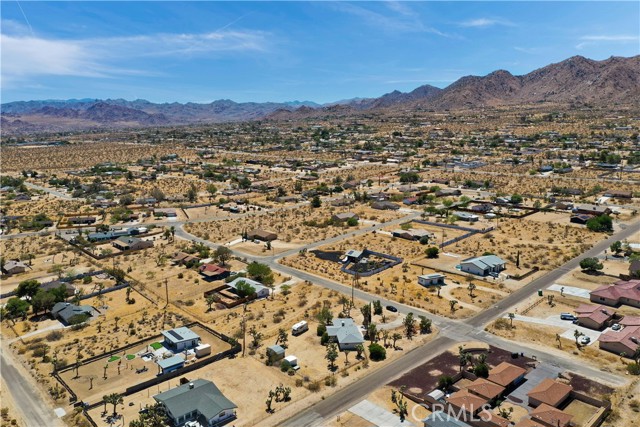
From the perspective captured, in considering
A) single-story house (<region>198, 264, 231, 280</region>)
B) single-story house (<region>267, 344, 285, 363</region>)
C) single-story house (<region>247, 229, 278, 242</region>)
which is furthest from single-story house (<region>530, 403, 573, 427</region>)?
single-story house (<region>247, 229, 278, 242</region>)

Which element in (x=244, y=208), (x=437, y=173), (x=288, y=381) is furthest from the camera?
(x=437, y=173)

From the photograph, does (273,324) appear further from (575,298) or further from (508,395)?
(575,298)

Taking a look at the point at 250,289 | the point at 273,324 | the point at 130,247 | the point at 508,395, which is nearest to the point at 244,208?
the point at 130,247

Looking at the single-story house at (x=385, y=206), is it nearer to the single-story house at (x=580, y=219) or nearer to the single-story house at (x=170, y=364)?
the single-story house at (x=580, y=219)

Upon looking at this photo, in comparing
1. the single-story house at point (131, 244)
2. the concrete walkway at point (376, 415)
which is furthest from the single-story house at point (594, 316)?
the single-story house at point (131, 244)

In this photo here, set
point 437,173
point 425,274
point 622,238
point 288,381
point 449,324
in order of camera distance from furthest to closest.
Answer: point 437,173, point 622,238, point 425,274, point 449,324, point 288,381

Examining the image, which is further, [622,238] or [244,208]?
[244,208]
